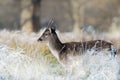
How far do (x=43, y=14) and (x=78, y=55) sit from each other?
35391 mm

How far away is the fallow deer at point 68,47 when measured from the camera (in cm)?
1082

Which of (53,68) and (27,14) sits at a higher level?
(53,68)

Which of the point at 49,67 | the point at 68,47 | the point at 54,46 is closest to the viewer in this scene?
the point at 49,67

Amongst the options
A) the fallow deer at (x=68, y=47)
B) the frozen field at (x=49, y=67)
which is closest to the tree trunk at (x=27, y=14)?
the fallow deer at (x=68, y=47)

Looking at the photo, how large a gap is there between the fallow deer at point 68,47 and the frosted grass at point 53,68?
1.12 feet

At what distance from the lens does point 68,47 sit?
11180 millimetres

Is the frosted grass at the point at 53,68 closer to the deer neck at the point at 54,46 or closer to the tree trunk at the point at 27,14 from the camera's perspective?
the deer neck at the point at 54,46

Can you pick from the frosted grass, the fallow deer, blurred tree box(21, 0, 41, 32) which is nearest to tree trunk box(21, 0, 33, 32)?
blurred tree box(21, 0, 41, 32)

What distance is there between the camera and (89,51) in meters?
10.4

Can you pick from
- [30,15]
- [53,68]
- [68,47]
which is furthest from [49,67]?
[30,15]

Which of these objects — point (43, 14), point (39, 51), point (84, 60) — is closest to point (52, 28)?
point (39, 51)

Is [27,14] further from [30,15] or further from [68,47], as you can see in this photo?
[68,47]

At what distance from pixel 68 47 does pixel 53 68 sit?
0.79 m

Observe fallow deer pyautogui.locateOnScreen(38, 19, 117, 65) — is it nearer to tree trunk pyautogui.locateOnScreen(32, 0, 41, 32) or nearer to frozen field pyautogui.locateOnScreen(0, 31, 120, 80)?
frozen field pyautogui.locateOnScreen(0, 31, 120, 80)
